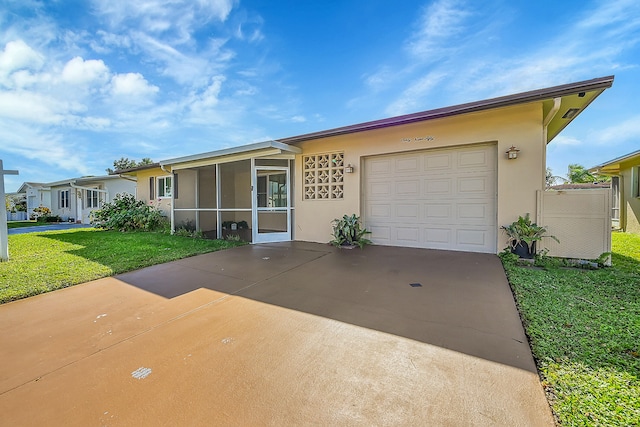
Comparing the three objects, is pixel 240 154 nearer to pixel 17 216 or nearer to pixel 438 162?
pixel 438 162

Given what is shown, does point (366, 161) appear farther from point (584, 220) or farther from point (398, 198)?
point (584, 220)

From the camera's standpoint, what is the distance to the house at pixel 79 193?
1574 centimetres

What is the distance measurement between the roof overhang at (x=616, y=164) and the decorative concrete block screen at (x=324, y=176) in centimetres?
917

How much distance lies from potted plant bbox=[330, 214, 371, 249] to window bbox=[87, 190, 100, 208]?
57.1 ft

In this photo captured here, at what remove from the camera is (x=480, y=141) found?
5.70 metres

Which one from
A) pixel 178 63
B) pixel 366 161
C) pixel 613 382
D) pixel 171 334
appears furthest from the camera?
pixel 178 63

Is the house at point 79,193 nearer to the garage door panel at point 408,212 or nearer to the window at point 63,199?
the window at point 63,199

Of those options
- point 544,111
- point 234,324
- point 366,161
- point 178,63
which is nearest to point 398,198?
point 366,161

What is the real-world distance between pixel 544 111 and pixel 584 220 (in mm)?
2246

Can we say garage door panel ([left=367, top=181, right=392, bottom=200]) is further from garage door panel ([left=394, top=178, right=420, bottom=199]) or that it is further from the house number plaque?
the house number plaque

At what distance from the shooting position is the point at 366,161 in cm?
721

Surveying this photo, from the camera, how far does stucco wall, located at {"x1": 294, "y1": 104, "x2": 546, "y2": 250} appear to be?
17.3 ft

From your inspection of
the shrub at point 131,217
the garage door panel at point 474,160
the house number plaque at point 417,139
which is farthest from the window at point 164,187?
the garage door panel at point 474,160

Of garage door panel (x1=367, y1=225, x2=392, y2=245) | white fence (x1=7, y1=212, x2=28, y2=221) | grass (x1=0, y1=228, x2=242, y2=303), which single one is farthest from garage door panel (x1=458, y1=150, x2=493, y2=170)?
white fence (x1=7, y1=212, x2=28, y2=221)
